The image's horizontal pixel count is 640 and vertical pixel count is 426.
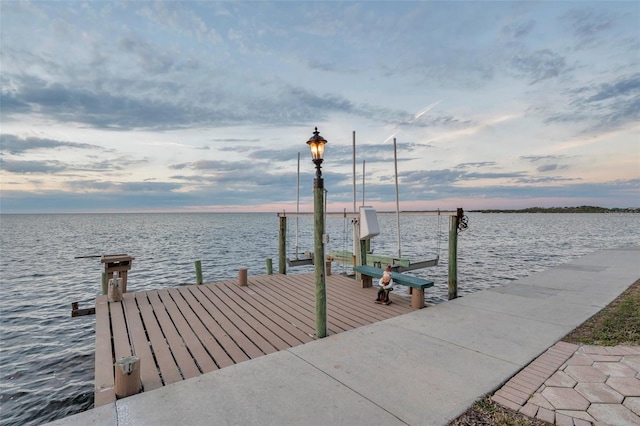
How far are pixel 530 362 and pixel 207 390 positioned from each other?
4444 millimetres

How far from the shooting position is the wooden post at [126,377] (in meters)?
3.64

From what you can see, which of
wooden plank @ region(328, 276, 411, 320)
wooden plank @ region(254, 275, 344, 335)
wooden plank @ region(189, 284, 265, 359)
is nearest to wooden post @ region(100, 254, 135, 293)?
wooden plank @ region(189, 284, 265, 359)

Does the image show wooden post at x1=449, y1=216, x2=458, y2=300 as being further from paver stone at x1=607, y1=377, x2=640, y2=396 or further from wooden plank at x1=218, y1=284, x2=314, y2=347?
wooden plank at x1=218, y1=284, x2=314, y2=347

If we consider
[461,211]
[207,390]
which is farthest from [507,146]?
[207,390]

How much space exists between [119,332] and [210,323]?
66.8 inches

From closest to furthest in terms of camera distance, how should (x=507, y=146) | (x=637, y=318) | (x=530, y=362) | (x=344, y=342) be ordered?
(x=530, y=362), (x=344, y=342), (x=637, y=318), (x=507, y=146)

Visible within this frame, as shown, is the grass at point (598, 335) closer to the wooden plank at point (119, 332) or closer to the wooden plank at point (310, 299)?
the wooden plank at point (310, 299)

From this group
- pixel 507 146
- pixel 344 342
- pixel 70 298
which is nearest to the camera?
pixel 344 342

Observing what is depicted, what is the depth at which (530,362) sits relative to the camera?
14.2ft

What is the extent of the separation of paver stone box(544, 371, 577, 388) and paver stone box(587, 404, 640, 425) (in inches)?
16.6

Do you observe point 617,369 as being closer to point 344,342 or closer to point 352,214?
point 344,342

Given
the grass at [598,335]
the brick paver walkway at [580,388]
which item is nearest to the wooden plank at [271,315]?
the grass at [598,335]

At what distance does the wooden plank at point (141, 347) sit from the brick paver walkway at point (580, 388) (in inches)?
170

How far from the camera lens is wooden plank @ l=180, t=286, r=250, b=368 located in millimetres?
4706
